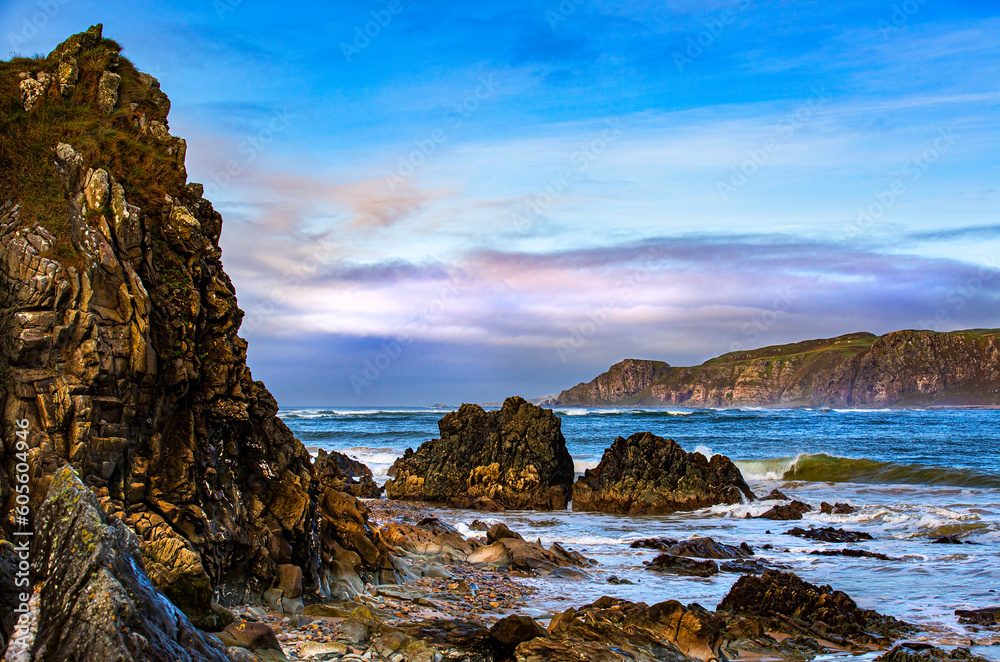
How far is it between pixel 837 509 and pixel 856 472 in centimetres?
1206

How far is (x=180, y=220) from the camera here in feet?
32.3

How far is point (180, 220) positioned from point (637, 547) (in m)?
13.3

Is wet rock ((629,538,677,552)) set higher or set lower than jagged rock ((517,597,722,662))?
lower

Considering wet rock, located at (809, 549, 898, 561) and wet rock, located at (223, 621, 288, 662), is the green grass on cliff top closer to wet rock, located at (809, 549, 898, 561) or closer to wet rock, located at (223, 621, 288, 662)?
wet rock, located at (223, 621, 288, 662)

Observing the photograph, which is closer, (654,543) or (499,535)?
(499,535)

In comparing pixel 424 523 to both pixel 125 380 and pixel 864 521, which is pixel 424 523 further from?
pixel 864 521

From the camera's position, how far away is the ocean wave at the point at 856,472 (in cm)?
2966

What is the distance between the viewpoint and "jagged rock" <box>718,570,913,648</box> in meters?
10.4

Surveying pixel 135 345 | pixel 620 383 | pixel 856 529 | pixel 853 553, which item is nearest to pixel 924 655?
pixel 853 553

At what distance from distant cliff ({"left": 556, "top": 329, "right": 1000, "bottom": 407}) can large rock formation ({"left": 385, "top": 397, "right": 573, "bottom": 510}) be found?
12547cm

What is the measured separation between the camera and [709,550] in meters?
16.6

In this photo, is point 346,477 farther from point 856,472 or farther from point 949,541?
point 856,472

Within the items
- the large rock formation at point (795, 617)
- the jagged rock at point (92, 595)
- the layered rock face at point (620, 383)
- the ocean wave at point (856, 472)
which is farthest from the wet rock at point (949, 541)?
the layered rock face at point (620, 383)

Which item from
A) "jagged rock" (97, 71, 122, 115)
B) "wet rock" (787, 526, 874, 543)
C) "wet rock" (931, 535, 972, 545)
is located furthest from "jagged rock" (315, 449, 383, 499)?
"wet rock" (931, 535, 972, 545)
